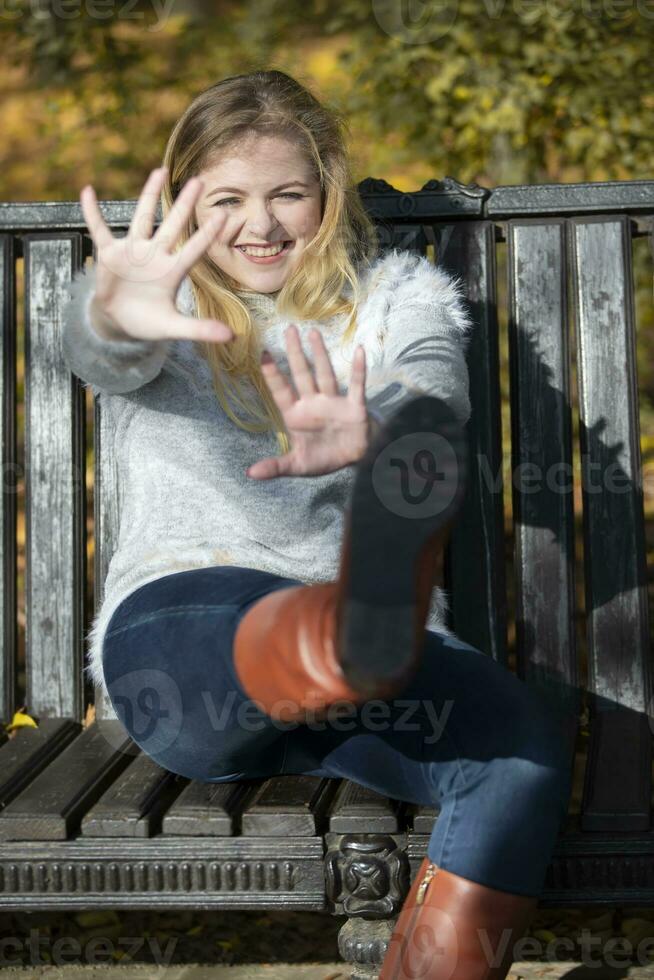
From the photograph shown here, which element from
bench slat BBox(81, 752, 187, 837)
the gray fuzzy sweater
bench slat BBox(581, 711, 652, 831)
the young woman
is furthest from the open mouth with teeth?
bench slat BBox(581, 711, 652, 831)

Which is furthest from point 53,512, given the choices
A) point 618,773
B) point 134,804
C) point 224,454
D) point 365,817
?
point 618,773

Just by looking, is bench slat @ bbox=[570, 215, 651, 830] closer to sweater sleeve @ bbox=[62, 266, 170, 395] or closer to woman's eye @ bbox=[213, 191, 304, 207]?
woman's eye @ bbox=[213, 191, 304, 207]

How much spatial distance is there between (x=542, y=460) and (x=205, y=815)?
1.02 metres

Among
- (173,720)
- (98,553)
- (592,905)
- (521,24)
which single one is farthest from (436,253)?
(521,24)

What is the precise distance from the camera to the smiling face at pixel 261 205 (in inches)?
90.9

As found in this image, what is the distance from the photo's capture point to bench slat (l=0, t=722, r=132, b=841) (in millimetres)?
2031

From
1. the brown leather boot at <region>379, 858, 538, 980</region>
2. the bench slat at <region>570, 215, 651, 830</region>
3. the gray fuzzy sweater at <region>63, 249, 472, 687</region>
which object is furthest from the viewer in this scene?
the bench slat at <region>570, 215, 651, 830</region>

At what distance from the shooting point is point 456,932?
1797 millimetres

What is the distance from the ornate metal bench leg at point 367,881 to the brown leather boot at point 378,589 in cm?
39

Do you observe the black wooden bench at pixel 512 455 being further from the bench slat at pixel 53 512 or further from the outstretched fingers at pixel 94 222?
the outstretched fingers at pixel 94 222

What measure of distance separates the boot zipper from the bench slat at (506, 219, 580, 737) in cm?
75

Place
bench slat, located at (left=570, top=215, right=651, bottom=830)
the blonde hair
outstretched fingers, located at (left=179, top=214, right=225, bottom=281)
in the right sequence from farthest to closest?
bench slat, located at (left=570, top=215, right=651, bottom=830)
the blonde hair
outstretched fingers, located at (left=179, top=214, right=225, bottom=281)

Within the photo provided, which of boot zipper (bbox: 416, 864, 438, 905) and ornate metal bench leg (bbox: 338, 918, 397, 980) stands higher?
boot zipper (bbox: 416, 864, 438, 905)

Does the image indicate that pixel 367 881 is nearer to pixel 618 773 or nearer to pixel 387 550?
pixel 618 773
